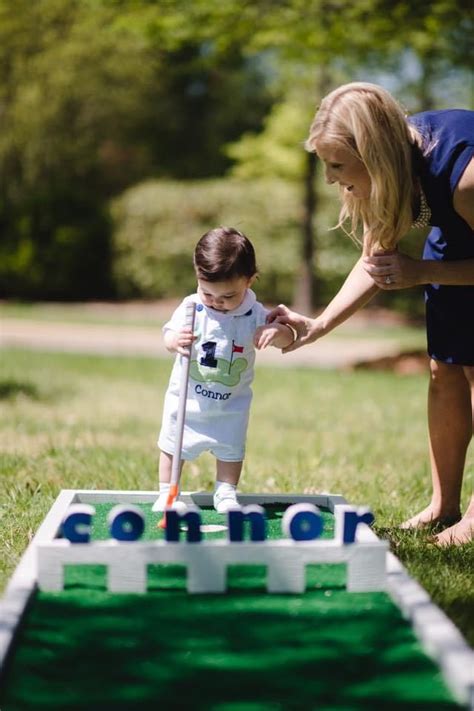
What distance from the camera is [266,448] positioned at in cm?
571

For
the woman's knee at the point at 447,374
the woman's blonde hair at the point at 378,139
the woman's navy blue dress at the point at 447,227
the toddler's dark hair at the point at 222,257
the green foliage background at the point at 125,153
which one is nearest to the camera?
the woman's blonde hair at the point at 378,139

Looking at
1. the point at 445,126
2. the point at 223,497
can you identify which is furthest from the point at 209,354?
the point at 445,126

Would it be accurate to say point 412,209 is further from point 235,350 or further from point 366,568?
point 366,568

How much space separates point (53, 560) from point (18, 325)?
14480 mm

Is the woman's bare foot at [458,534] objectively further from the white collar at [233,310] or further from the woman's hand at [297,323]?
the white collar at [233,310]

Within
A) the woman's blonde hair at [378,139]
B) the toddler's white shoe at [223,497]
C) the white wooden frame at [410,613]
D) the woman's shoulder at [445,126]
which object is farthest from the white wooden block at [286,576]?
the woman's shoulder at [445,126]

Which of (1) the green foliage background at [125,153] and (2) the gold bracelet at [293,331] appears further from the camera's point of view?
(1) the green foliage background at [125,153]

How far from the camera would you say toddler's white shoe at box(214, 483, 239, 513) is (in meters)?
3.48

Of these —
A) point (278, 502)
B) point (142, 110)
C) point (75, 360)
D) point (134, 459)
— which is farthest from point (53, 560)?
point (142, 110)

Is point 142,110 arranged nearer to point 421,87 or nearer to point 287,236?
point 287,236

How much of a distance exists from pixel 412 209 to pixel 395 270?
0.84 feet

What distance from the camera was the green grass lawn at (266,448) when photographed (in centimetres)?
340

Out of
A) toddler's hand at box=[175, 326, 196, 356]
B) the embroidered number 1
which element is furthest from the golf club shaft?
the embroidered number 1

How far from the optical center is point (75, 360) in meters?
11.1
